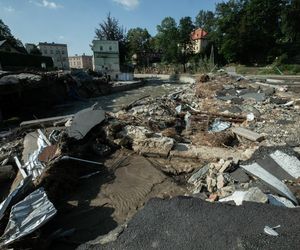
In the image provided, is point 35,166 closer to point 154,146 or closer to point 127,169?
point 127,169

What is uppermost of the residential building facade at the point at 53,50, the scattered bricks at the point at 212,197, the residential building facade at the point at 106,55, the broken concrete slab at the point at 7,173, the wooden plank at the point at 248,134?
the residential building facade at the point at 53,50

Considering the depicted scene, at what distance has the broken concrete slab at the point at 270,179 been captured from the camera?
3783mm

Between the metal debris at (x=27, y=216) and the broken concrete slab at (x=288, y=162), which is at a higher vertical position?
the broken concrete slab at (x=288, y=162)

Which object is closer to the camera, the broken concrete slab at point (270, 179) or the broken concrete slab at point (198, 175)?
the broken concrete slab at point (270, 179)

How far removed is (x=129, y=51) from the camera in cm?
4584

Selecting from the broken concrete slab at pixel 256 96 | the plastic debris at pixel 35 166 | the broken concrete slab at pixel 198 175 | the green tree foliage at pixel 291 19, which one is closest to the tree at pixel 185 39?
the green tree foliage at pixel 291 19

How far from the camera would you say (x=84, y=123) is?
713 centimetres

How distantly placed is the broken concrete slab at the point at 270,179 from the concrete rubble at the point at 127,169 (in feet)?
0.06

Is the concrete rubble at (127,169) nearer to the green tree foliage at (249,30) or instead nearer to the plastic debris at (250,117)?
the plastic debris at (250,117)

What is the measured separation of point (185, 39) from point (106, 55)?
13.0 m

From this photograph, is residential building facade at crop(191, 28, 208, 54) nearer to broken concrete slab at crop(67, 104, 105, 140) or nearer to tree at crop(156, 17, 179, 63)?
tree at crop(156, 17, 179, 63)

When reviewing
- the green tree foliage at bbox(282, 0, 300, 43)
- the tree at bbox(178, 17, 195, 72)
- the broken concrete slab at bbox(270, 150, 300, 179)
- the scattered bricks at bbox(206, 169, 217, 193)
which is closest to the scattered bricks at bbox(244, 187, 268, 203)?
the scattered bricks at bbox(206, 169, 217, 193)

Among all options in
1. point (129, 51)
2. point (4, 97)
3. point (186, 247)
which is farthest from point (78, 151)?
point (129, 51)

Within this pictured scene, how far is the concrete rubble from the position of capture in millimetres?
3738
